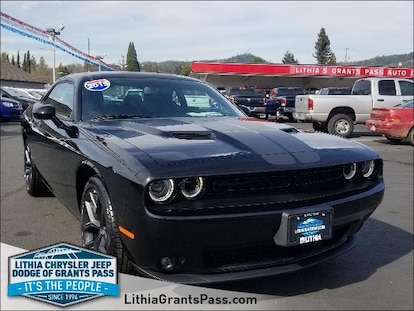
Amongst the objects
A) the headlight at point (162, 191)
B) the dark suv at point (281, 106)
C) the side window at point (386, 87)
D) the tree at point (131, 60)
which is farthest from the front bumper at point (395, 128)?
the tree at point (131, 60)

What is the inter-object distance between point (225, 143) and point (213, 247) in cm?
65

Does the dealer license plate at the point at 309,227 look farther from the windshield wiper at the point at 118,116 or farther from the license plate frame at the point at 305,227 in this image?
the windshield wiper at the point at 118,116

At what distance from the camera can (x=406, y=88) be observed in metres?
14.0

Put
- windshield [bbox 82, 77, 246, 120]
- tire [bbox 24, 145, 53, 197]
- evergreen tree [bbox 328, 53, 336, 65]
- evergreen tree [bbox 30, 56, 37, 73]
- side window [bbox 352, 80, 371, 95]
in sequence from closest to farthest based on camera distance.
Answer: windshield [bbox 82, 77, 246, 120] → tire [bbox 24, 145, 53, 197] → side window [bbox 352, 80, 371, 95] → evergreen tree [bbox 328, 53, 336, 65] → evergreen tree [bbox 30, 56, 37, 73]

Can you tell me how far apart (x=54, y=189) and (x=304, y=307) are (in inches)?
96.5

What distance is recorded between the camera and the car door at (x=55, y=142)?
142 inches

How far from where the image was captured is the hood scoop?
278 cm

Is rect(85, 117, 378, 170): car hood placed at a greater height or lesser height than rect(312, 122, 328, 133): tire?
greater

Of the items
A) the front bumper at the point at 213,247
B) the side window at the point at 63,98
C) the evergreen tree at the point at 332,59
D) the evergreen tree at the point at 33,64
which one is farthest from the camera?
the evergreen tree at the point at 33,64

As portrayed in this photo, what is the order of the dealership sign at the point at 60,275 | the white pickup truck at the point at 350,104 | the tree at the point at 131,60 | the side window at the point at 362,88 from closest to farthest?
1. the dealership sign at the point at 60,275
2. the white pickup truck at the point at 350,104
3. the side window at the point at 362,88
4. the tree at the point at 131,60

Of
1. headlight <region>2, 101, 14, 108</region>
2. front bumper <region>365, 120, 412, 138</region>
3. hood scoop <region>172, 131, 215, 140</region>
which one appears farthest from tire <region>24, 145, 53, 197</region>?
headlight <region>2, 101, 14, 108</region>

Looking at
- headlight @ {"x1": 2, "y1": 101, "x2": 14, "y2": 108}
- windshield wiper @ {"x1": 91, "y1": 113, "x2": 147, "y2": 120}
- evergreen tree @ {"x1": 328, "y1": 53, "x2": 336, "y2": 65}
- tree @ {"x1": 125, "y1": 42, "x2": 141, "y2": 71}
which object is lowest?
windshield wiper @ {"x1": 91, "y1": 113, "x2": 147, "y2": 120}

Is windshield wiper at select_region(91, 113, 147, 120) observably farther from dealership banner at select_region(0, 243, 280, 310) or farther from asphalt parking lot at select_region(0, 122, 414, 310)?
dealership banner at select_region(0, 243, 280, 310)

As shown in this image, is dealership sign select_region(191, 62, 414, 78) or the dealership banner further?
dealership sign select_region(191, 62, 414, 78)
